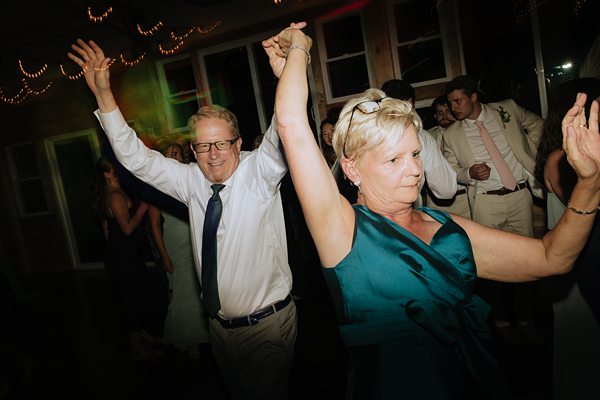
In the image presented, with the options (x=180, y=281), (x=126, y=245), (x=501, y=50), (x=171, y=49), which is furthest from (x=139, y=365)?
(x=501, y=50)

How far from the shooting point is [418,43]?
5656 mm

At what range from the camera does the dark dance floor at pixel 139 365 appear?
9.50 feet

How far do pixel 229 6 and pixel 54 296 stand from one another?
5997mm

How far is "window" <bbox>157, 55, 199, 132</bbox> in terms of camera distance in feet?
23.9

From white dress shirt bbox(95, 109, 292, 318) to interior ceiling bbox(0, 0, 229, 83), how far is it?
510 centimetres

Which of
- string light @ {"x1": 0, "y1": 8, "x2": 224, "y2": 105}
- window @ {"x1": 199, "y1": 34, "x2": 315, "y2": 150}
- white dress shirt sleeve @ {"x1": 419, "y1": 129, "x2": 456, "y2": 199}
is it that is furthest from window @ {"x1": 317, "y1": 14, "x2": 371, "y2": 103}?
white dress shirt sleeve @ {"x1": 419, "y1": 129, "x2": 456, "y2": 199}

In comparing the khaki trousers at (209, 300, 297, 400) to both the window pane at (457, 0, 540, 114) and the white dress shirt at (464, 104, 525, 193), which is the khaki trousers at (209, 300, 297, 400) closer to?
the white dress shirt at (464, 104, 525, 193)

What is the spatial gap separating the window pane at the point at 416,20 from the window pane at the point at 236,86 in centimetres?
273

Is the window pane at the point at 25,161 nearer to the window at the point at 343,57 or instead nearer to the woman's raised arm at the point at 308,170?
the window at the point at 343,57

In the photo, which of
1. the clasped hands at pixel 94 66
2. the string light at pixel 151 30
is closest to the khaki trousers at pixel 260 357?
the clasped hands at pixel 94 66

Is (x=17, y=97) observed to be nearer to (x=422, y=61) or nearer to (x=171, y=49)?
(x=171, y=49)

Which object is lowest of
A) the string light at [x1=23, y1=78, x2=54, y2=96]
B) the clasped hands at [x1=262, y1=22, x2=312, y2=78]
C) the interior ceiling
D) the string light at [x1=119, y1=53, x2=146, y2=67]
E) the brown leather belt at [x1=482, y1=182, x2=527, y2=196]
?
the brown leather belt at [x1=482, y1=182, x2=527, y2=196]

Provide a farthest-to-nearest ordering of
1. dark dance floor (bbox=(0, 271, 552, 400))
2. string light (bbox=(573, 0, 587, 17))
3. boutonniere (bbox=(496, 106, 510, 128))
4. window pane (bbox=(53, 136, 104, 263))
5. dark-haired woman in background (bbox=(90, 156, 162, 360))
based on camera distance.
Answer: window pane (bbox=(53, 136, 104, 263)), string light (bbox=(573, 0, 587, 17)), dark-haired woman in background (bbox=(90, 156, 162, 360)), boutonniere (bbox=(496, 106, 510, 128)), dark dance floor (bbox=(0, 271, 552, 400))

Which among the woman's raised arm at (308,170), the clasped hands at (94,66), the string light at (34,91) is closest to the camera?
the woman's raised arm at (308,170)
